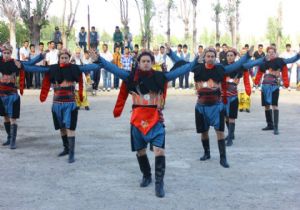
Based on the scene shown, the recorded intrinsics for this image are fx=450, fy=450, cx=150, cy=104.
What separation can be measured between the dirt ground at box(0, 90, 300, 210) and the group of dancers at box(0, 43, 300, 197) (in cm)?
35

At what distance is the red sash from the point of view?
20.5 feet

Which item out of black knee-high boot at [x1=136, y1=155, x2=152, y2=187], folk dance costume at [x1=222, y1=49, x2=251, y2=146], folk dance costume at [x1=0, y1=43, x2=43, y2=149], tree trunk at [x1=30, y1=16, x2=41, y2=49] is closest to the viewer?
black knee-high boot at [x1=136, y1=155, x2=152, y2=187]

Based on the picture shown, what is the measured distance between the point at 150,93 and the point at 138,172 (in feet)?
5.19

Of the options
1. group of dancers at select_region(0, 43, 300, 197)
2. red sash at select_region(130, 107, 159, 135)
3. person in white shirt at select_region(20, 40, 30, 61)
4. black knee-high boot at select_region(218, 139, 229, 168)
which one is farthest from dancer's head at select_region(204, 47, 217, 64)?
person in white shirt at select_region(20, 40, 30, 61)

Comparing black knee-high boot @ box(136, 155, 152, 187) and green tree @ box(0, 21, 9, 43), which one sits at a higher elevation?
green tree @ box(0, 21, 9, 43)

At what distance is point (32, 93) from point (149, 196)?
48.8 ft

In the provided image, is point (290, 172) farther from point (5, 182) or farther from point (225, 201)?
point (5, 182)

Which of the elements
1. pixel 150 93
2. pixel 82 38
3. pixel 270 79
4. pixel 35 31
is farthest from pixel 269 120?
pixel 35 31

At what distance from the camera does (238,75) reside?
373 inches

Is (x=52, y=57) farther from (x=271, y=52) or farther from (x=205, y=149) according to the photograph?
(x=205, y=149)

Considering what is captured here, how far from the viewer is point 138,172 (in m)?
7.24

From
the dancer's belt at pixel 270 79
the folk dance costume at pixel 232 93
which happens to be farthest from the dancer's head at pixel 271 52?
the folk dance costume at pixel 232 93

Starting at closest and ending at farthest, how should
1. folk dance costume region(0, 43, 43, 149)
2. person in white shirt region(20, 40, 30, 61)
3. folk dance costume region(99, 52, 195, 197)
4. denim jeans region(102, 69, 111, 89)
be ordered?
folk dance costume region(99, 52, 195, 197), folk dance costume region(0, 43, 43, 149), person in white shirt region(20, 40, 30, 61), denim jeans region(102, 69, 111, 89)

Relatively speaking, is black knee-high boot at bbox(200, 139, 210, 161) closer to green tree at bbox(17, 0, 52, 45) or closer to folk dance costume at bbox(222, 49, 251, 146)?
folk dance costume at bbox(222, 49, 251, 146)
